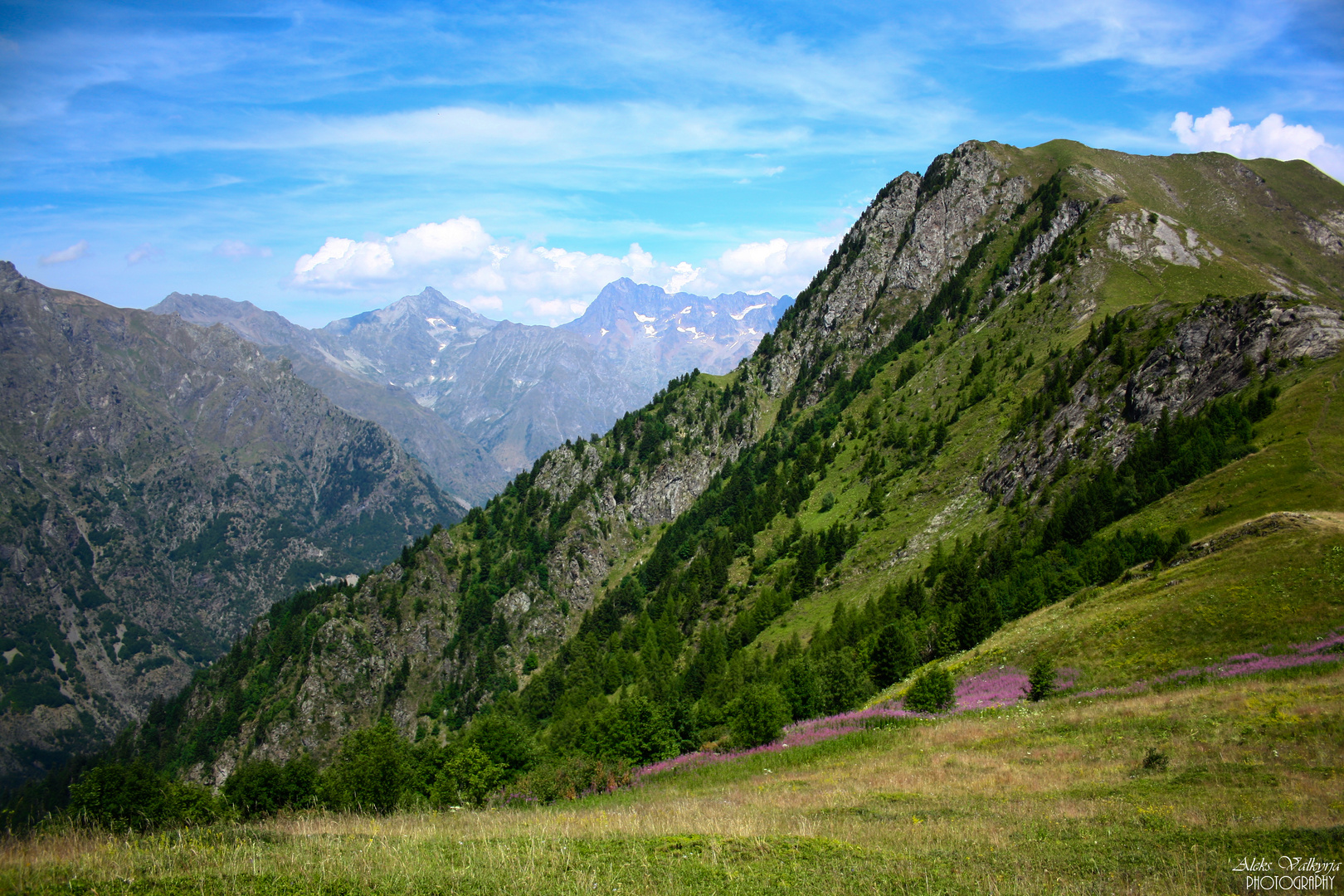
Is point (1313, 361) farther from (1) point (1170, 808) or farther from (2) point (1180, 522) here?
(1) point (1170, 808)

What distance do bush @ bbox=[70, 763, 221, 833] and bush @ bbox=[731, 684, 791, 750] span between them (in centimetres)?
3262

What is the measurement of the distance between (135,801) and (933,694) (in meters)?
48.8

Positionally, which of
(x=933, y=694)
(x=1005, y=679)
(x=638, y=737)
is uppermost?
(x=933, y=694)

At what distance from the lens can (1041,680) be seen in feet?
146

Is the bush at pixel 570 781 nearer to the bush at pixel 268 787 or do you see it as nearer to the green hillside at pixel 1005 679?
the green hillside at pixel 1005 679

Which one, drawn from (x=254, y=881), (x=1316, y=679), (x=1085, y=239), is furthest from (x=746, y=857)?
(x=1085, y=239)

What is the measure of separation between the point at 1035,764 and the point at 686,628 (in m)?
137

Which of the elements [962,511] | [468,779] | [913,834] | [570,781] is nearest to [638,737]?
[570,781]

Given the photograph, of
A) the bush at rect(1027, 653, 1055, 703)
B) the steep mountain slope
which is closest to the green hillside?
the steep mountain slope

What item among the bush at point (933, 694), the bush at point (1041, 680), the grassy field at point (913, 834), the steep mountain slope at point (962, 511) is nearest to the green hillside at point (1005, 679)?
the grassy field at point (913, 834)

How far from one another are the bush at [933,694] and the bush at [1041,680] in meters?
5.24

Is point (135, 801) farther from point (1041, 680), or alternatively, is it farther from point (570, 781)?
point (1041, 680)

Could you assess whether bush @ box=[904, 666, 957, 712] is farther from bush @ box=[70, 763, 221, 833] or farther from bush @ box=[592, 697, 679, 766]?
bush @ box=[70, 763, 221, 833]

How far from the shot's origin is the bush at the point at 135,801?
2802 centimetres
